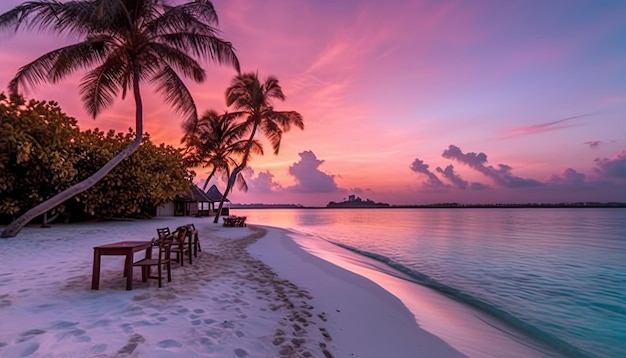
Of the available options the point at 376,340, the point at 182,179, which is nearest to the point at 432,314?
the point at 376,340

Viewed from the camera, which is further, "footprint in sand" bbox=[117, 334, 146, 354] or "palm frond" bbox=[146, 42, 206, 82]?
"palm frond" bbox=[146, 42, 206, 82]

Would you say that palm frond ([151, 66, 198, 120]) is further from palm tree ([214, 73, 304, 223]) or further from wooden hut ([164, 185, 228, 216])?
wooden hut ([164, 185, 228, 216])

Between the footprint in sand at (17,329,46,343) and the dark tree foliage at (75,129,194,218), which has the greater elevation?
the dark tree foliage at (75,129,194,218)

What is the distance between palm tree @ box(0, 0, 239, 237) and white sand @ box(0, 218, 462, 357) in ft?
20.9

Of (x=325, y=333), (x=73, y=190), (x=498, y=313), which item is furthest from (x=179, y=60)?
(x=498, y=313)

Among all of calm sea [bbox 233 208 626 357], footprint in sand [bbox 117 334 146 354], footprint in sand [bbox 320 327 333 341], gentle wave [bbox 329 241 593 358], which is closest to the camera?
footprint in sand [bbox 117 334 146 354]

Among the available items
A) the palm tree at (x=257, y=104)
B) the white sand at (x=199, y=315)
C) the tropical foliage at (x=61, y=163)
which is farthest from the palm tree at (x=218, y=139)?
the white sand at (x=199, y=315)

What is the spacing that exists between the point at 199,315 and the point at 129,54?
10.6 metres

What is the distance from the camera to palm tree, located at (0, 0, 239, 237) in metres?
10.1

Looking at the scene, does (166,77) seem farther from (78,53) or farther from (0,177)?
(0,177)

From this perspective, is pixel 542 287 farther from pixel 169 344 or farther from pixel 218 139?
pixel 218 139

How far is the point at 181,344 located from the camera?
3.18m

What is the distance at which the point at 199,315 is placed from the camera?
402 centimetres

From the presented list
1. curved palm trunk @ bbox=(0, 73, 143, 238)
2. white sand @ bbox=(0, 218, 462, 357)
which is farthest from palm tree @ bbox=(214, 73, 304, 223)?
white sand @ bbox=(0, 218, 462, 357)
